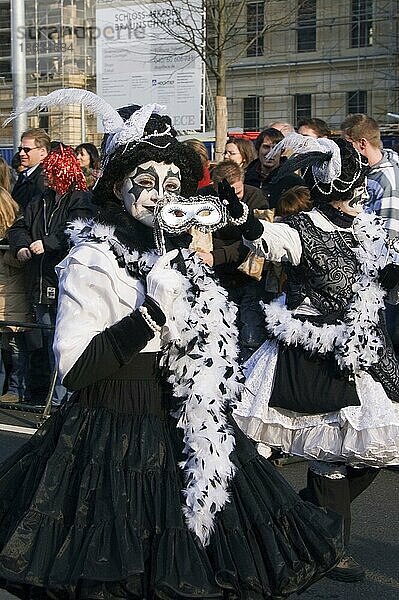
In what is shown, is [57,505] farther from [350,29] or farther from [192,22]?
[350,29]

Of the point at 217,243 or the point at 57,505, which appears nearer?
the point at 57,505

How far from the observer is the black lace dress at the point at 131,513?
2.87 m

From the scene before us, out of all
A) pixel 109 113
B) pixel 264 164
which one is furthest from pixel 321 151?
pixel 264 164

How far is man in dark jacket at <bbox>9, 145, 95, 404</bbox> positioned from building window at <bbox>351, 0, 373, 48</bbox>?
3392cm

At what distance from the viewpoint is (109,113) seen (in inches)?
133

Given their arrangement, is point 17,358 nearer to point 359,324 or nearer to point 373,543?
point 373,543

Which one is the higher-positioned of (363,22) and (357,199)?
(363,22)

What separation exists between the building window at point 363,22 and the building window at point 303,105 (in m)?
2.97

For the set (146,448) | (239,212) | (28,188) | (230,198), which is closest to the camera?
(146,448)

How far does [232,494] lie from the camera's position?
3098 millimetres

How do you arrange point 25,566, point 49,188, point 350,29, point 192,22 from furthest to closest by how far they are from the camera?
point 350,29 < point 192,22 < point 49,188 < point 25,566

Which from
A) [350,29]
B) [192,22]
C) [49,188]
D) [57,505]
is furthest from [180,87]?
[57,505]

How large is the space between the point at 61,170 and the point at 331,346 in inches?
137

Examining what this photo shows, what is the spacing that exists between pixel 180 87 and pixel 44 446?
26.3 m
